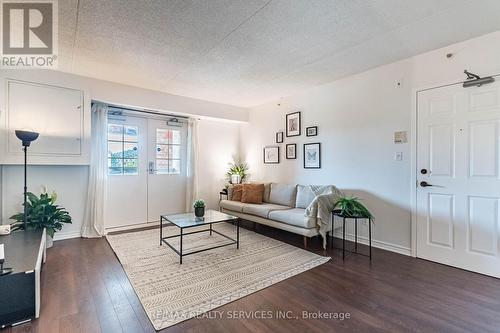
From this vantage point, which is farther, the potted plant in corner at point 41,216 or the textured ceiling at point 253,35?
the potted plant in corner at point 41,216

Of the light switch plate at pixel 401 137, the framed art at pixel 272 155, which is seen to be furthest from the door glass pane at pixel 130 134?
the light switch plate at pixel 401 137

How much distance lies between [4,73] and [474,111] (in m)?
5.45

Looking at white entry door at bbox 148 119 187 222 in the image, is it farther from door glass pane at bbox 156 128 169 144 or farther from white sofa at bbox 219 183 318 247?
white sofa at bbox 219 183 318 247

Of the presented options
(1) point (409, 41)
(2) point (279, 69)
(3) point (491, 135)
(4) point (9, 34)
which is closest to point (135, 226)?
(4) point (9, 34)

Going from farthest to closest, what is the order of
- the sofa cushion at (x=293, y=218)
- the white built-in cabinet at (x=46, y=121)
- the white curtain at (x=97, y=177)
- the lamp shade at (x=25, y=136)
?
the white curtain at (x=97, y=177) < the sofa cushion at (x=293, y=218) < the white built-in cabinet at (x=46, y=121) < the lamp shade at (x=25, y=136)

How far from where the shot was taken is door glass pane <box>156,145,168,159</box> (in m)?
4.75

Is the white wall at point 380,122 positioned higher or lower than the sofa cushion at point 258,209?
higher

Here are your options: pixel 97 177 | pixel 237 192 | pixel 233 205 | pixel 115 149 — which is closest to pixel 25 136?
pixel 97 177

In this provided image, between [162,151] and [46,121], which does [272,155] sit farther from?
[46,121]

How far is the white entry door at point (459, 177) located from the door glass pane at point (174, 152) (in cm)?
409

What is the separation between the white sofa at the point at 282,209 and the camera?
3311 millimetres

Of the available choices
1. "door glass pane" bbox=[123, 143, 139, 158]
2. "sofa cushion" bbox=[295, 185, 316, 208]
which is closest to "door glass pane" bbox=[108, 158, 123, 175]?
"door glass pane" bbox=[123, 143, 139, 158]

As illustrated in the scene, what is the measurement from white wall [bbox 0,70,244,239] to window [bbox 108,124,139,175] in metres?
0.49

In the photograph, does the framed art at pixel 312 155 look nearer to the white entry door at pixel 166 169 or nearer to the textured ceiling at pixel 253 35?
the textured ceiling at pixel 253 35
